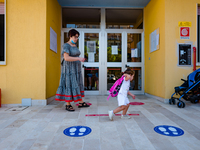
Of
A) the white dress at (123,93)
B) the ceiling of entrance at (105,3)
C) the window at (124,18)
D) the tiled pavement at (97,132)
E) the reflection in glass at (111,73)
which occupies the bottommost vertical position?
the tiled pavement at (97,132)

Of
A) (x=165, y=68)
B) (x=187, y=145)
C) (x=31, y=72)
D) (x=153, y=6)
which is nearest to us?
(x=187, y=145)

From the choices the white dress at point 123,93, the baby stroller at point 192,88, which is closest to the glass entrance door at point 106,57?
the baby stroller at point 192,88

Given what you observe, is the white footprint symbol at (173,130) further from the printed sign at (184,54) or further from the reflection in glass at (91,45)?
the reflection in glass at (91,45)

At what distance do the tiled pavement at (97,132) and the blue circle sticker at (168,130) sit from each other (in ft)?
0.24

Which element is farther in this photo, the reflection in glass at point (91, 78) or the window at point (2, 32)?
the reflection in glass at point (91, 78)

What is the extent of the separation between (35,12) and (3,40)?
113 cm

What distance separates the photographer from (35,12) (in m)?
4.16

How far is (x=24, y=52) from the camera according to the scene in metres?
4.11

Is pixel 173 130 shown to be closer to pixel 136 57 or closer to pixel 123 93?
pixel 123 93

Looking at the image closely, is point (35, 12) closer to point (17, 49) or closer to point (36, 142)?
point (17, 49)

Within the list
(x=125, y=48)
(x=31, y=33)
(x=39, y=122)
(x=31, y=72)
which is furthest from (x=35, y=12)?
(x=125, y=48)

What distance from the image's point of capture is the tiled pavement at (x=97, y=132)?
1.87 metres

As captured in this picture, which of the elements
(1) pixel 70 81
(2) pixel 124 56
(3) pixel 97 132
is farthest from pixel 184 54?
(3) pixel 97 132

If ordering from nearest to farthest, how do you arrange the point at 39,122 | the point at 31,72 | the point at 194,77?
the point at 39,122, the point at 194,77, the point at 31,72
